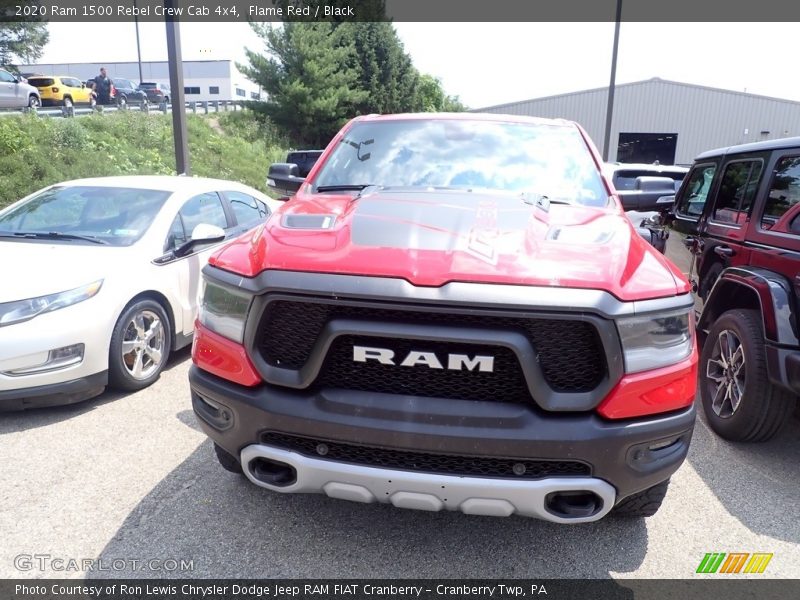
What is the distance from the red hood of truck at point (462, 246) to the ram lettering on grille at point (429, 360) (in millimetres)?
257

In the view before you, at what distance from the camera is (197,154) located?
21.1 meters

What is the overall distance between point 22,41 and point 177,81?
88.5ft

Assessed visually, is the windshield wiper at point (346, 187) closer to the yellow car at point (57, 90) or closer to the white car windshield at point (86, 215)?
the white car windshield at point (86, 215)

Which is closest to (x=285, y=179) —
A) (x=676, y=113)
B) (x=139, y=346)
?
(x=139, y=346)

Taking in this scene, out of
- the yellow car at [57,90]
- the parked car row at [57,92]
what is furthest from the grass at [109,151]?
the yellow car at [57,90]

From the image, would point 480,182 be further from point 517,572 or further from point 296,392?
point 517,572

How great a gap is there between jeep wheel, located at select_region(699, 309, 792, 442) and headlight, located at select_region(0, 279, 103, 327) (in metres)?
4.19

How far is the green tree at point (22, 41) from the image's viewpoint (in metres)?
28.1

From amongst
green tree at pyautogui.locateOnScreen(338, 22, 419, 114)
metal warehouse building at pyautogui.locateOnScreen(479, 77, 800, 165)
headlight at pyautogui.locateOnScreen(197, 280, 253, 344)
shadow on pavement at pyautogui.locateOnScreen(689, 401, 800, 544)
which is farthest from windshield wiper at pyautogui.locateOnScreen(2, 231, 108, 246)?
metal warehouse building at pyautogui.locateOnScreen(479, 77, 800, 165)

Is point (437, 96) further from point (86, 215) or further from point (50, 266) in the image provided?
point (50, 266)

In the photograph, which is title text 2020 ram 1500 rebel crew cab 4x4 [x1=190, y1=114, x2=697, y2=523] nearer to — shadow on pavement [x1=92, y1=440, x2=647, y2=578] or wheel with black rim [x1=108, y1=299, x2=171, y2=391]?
shadow on pavement [x1=92, y1=440, x2=647, y2=578]

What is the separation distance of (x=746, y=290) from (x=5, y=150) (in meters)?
15.6

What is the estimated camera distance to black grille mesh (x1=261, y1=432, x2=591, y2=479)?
6.79ft

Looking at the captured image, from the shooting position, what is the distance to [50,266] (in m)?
4.02
